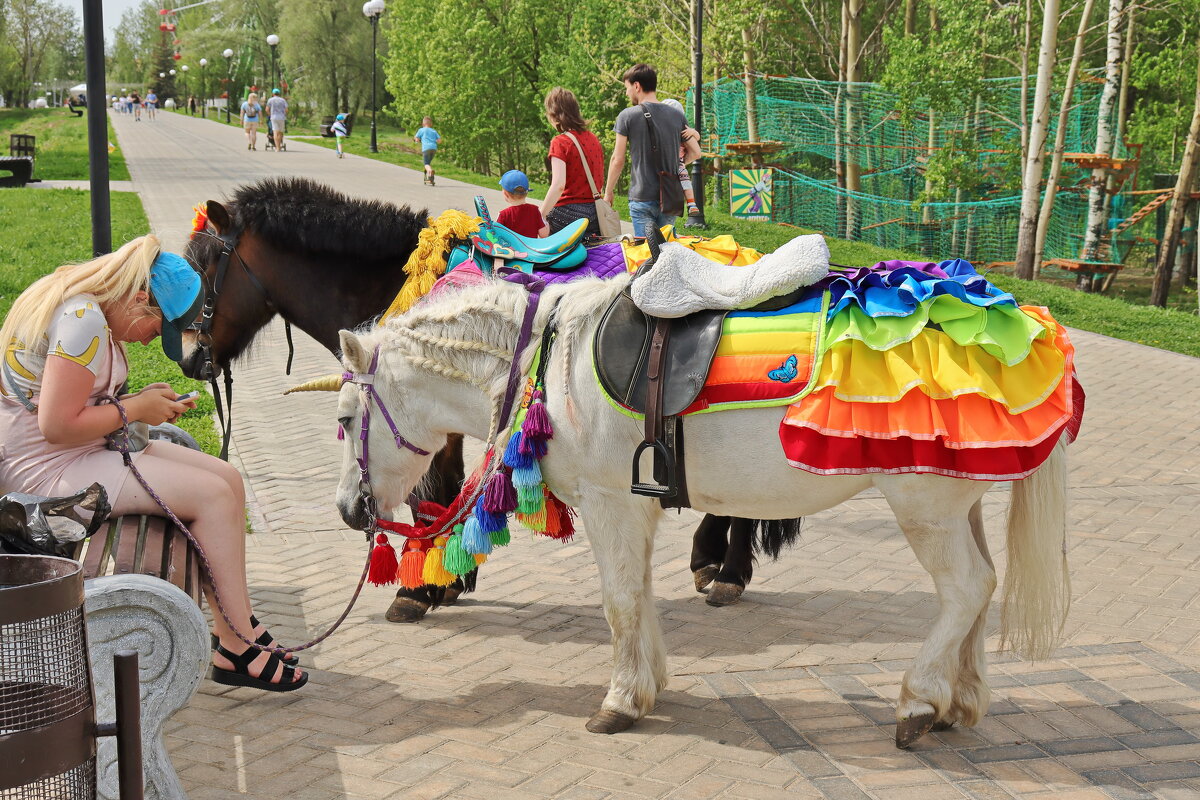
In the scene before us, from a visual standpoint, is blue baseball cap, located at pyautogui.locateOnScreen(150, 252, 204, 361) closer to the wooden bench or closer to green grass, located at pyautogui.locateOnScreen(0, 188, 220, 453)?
the wooden bench

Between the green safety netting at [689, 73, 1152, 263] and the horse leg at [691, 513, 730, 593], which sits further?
the green safety netting at [689, 73, 1152, 263]

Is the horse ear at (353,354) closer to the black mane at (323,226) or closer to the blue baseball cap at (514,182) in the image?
the black mane at (323,226)

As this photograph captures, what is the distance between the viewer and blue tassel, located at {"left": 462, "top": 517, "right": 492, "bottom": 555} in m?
4.21

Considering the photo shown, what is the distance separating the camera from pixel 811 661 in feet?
16.0

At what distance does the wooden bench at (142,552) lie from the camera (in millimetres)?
3623

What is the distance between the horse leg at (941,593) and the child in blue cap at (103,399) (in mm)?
2351

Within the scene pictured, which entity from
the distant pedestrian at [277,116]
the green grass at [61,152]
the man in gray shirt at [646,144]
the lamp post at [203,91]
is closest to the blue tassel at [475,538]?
the man in gray shirt at [646,144]

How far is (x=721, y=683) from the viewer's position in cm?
465

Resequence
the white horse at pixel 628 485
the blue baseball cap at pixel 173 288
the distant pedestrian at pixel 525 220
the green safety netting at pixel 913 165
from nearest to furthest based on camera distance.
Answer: the white horse at pixel 628 485
the blue baseball cap at pixel 173 288
the distant pedestrian at pixel 525 220
the green safety netting at pixel 913 165

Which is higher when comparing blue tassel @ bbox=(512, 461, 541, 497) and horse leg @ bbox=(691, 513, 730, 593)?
blue tassel @ bbox=(512, 461, 541, 497)

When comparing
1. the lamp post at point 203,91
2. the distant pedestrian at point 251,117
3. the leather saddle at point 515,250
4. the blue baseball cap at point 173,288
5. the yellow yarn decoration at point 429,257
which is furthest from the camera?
the lamp post at point 203,91

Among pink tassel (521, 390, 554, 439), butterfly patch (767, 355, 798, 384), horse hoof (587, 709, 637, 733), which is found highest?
butterfly patch (767, 355, 798, 384)

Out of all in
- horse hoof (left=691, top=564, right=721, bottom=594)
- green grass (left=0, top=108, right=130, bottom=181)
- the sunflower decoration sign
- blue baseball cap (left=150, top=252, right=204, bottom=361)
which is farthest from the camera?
green grass (left=0, top=108, right=130, bottom=181)

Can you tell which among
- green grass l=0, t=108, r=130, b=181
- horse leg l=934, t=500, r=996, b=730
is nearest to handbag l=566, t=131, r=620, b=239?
horse leg l=934, t=500, r=996, b=730
